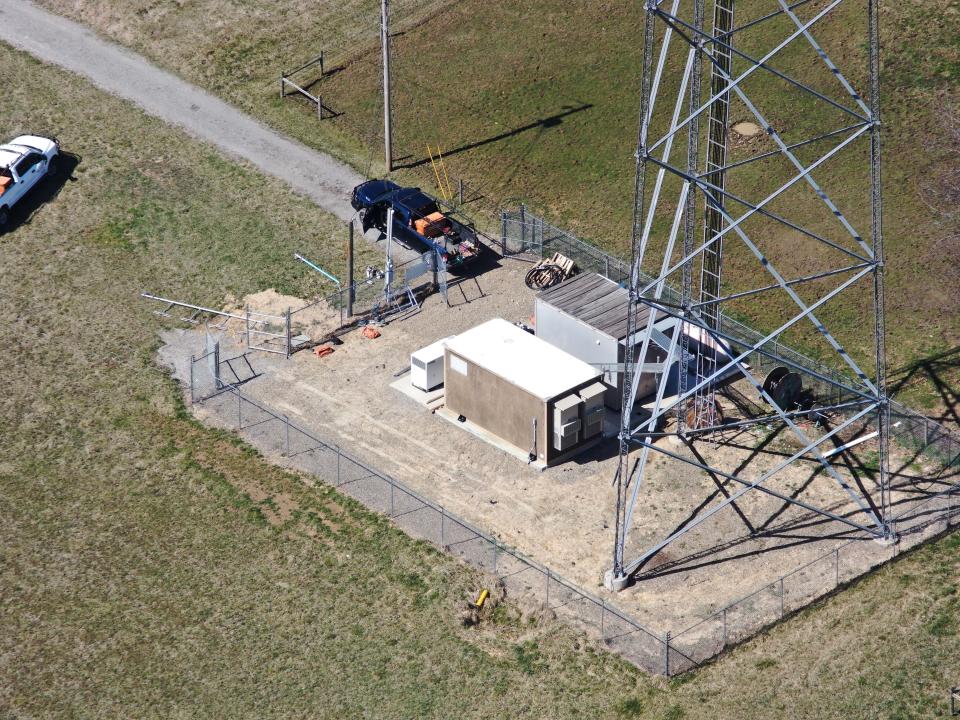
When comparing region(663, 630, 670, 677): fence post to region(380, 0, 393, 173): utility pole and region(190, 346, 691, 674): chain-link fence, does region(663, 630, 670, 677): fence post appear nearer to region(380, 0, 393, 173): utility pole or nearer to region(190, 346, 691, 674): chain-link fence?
region(190, 346, 691, 674): chain-link fence

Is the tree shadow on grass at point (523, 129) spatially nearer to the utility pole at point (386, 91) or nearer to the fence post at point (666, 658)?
the utility pole at point (386, 91)

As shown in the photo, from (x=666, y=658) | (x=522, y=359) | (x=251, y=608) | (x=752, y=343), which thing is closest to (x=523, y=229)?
(x=752, y=343)

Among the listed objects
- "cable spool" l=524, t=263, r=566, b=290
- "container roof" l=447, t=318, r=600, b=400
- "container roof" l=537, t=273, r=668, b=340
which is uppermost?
"container roof" l=537, t=273, r=668, b=340

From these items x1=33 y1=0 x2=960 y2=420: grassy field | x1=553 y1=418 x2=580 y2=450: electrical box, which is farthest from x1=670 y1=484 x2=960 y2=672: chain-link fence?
x1=33 y1=0 x2=960 y2=420: grassy field

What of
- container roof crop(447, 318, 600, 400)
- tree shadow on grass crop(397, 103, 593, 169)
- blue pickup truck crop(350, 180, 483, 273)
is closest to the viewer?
container roof crop(447, 318, 600, 400)

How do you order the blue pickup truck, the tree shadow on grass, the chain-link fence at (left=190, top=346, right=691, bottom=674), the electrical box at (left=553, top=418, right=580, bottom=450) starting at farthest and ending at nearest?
the tree shadow on grass, the blue pickup truck, the electrical box at (left=553, top=418, right=580, bottom=450), the chain-link fence at (left=190, top=346, right=691, bottom=674)

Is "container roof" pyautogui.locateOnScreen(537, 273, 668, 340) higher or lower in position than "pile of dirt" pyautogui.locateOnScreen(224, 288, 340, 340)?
higher

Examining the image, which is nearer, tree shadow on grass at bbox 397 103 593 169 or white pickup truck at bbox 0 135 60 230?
white pickup truck at bbox 0 135 60 230
